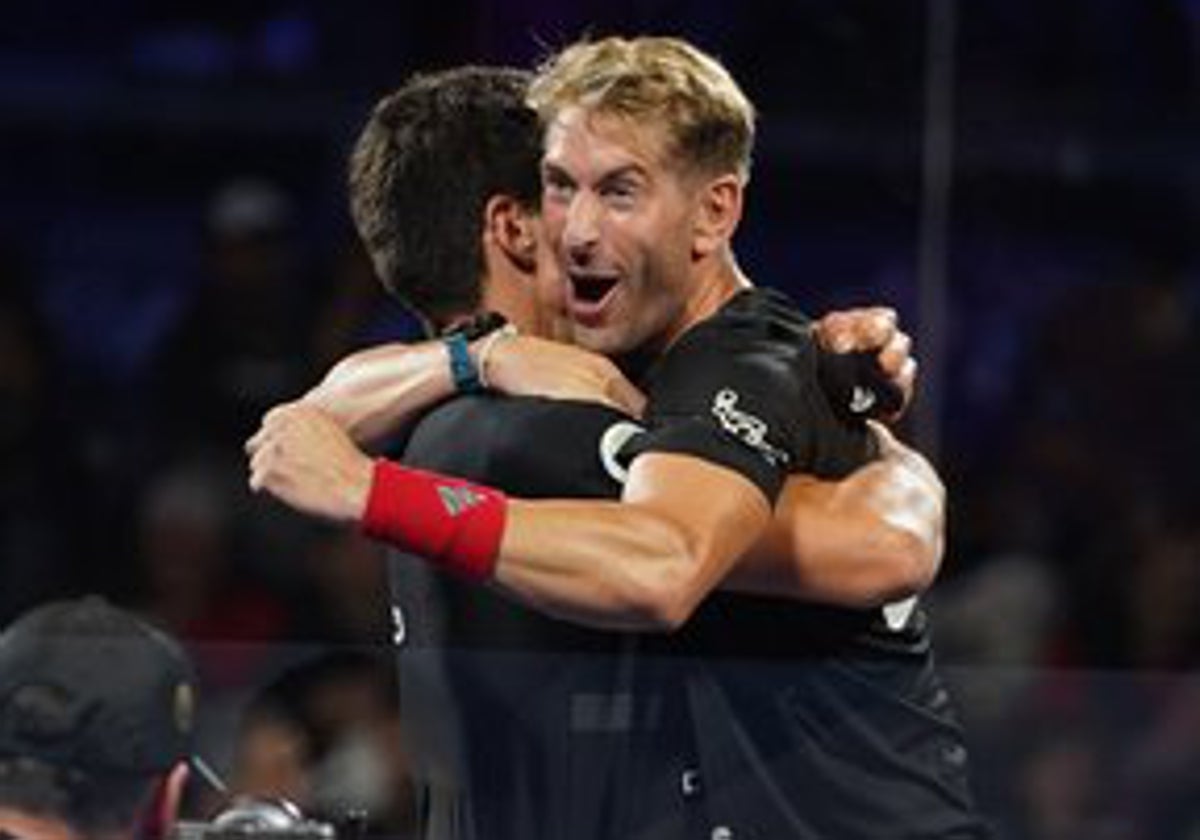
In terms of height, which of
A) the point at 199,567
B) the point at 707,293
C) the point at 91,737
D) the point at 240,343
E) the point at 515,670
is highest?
the point at 707,293

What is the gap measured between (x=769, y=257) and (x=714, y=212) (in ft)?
8.02

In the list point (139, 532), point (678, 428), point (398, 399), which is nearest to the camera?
point (678, 428)

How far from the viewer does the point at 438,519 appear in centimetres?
316

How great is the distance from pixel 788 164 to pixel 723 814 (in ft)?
8.74

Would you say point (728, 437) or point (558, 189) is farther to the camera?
point (558, 189)

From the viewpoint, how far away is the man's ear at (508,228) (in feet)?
11.8

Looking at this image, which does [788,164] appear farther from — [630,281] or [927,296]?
[630,281]

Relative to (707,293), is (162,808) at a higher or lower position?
lower

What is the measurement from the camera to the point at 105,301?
19.4 feet

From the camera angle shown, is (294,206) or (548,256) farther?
(294,206)

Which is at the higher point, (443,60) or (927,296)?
(443,60)

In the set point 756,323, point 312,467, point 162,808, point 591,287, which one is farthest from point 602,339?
point 162,808

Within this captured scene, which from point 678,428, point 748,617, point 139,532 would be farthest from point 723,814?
point 139,532

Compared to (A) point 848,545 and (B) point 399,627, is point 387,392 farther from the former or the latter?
(A) point 848,545
